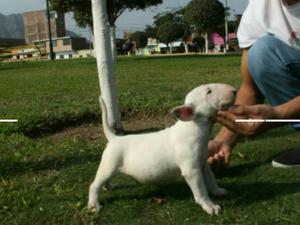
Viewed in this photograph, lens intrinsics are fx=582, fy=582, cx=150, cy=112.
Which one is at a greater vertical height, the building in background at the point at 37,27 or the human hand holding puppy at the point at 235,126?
the building in background at the point at 37,27

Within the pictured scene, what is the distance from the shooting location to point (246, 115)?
9.82 feet

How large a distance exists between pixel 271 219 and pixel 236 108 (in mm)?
606

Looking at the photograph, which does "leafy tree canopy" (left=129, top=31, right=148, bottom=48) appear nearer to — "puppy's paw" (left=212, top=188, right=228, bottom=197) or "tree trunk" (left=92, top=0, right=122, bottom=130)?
"tree trunk" (left=92, top=0, right=122, bottom=130)

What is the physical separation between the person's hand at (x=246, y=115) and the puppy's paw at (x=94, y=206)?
74 centimetres

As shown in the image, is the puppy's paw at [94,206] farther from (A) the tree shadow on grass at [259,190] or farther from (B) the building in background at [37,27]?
(B) the building in background at [37,27]

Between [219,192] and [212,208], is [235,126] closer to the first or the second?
[219,192]

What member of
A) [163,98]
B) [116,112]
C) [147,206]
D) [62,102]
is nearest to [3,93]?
[62,102]

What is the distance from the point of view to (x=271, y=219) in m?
2.61

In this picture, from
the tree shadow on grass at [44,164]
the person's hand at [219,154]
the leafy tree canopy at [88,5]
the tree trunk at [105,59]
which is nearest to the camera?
the person's hand at [219,154]

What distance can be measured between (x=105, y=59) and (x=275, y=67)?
1.65 meters

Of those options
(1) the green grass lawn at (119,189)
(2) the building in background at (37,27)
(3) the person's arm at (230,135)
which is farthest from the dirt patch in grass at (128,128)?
(2) the building in background at (37,27)

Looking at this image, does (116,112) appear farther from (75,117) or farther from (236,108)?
(236,108)

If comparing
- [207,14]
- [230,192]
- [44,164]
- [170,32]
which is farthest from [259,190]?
[170,32]

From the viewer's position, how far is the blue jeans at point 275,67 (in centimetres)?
347
